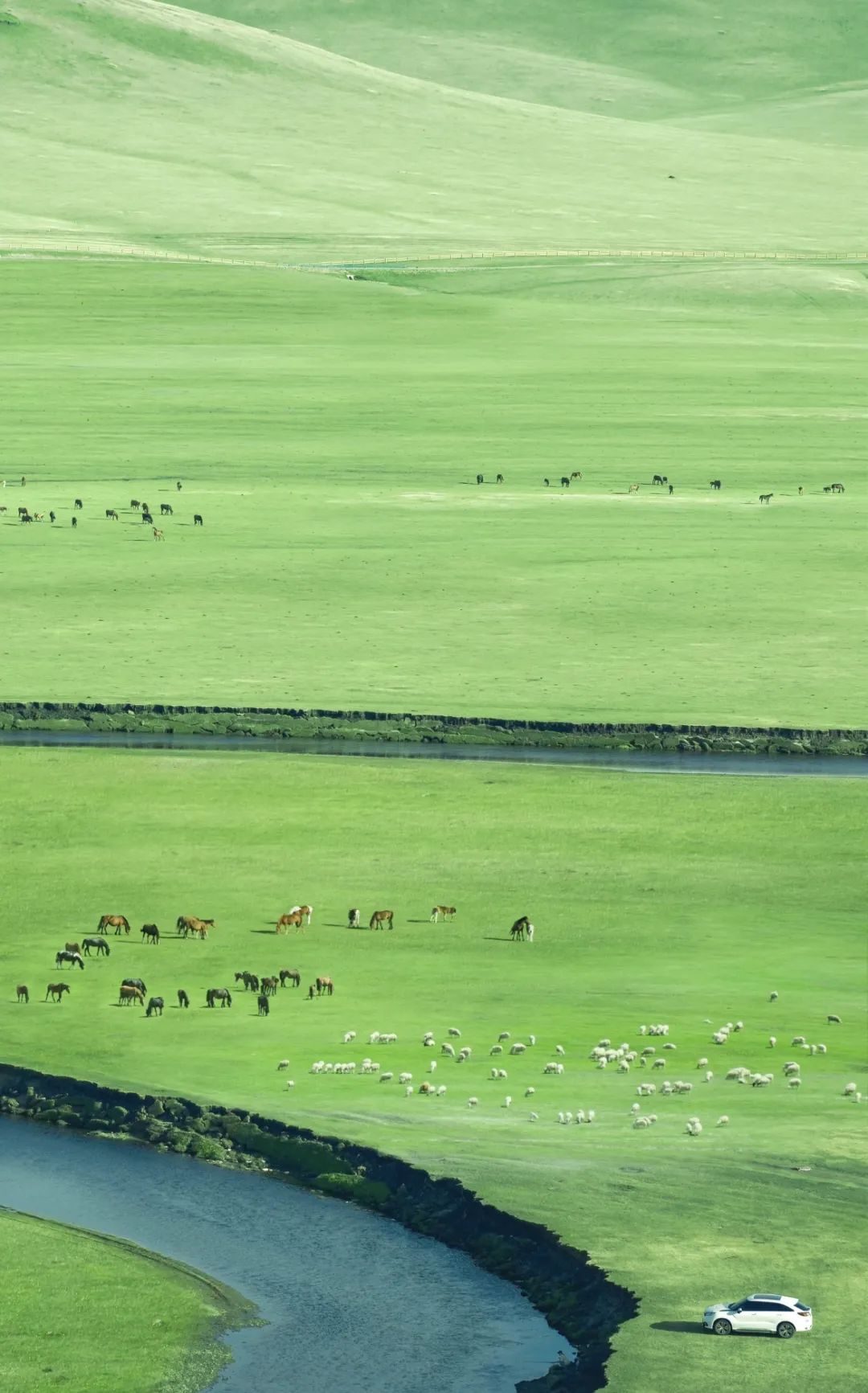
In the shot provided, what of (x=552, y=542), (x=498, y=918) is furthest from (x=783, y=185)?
(x=498, y=918)

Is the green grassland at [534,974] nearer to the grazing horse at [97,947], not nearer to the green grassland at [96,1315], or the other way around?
the grazing horse at [97,947]

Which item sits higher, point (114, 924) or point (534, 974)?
point (114, 924)

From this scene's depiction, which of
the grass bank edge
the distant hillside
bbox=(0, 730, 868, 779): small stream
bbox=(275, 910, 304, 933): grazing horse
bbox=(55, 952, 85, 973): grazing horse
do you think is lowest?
bbox=(55, 952, 85, 973): grazing horse

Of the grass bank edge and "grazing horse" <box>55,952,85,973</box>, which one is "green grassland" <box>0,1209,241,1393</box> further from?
the grass bank edge

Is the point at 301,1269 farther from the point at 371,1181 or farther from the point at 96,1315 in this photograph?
the point at 96,1315

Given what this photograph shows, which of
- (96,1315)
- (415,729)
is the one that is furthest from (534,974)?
(415,729)

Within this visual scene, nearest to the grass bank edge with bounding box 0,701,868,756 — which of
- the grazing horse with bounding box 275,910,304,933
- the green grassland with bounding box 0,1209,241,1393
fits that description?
the grazing horse with bounding box 275,910,304,933
